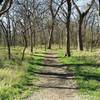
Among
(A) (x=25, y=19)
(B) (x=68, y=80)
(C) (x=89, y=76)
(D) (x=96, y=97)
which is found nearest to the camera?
(D) (x=96, y=97)

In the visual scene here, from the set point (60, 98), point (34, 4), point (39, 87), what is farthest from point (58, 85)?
point (34, 4)

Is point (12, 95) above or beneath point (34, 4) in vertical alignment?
beneath

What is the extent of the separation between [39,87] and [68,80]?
2.43 m

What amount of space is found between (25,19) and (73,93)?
71.3 feet

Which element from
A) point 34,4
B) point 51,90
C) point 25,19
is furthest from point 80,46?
point 51,90

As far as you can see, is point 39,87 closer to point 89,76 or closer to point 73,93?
point 73,93

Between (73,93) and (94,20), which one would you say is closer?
(73,93)

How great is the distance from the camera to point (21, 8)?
34.1 metres

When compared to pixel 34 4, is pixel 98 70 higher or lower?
lower

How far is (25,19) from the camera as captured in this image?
3356 cm

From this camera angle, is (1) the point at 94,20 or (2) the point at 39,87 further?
(1) the point at 94,20

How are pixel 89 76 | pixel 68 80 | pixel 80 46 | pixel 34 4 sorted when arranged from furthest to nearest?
pixel 80 46
pixel 34 4
pixel 89 76
pixel 68 80

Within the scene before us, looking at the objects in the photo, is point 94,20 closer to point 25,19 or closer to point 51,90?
point 25,19

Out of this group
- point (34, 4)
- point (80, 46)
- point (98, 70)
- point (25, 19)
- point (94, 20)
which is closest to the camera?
point (98, 70)
